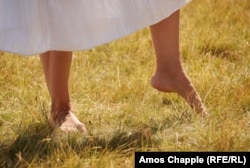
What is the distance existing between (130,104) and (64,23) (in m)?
0.47

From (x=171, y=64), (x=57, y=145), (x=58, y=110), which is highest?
(x=171, y=64)

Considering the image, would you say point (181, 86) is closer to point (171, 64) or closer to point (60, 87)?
point (171, 64)

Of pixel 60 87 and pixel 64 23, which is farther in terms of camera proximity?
pixel 60 87

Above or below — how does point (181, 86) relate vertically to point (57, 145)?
above

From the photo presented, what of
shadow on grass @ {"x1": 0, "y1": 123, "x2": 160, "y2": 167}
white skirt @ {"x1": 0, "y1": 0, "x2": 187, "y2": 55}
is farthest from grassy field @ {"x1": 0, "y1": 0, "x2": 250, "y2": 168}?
white skirt @ {"x1": 0, "y1": 0, "x2": 187, "y2": 55}

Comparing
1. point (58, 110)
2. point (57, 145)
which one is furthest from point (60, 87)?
point (57, 145)

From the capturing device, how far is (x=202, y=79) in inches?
76.2

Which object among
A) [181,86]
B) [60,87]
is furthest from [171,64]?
[60,87]

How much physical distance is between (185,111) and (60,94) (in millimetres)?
384

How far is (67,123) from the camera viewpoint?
158 centimetres

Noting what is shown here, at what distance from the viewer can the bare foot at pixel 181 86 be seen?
1.64m

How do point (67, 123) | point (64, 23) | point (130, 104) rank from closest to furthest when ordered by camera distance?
1. point (64, 23)
2. point (67, 123)
3. point (130, 104)

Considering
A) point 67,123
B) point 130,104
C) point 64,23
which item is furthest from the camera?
point 130,104

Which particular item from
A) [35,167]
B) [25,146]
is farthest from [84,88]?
[35,167]
